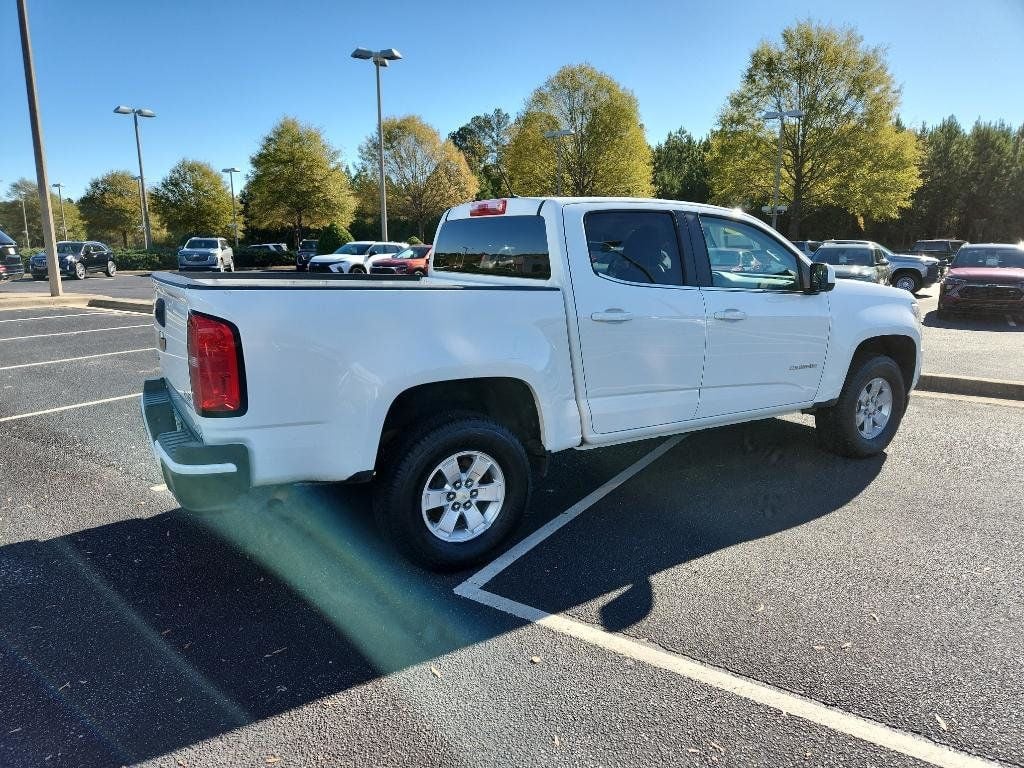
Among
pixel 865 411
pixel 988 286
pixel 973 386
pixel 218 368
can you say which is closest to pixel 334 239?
pixel 988 286

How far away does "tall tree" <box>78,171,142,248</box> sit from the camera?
57.0 m

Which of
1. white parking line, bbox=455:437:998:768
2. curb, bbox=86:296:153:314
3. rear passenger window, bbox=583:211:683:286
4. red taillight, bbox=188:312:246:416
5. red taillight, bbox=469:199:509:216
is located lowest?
white parking line, bbox=455:437:998:768

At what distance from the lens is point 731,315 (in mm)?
4383

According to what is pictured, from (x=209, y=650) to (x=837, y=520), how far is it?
11.6 feet

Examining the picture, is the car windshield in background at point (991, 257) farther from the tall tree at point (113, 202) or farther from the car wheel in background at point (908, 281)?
the tall tree at point (113, 202)

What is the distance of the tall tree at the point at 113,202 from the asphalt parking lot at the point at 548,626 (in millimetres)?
61422

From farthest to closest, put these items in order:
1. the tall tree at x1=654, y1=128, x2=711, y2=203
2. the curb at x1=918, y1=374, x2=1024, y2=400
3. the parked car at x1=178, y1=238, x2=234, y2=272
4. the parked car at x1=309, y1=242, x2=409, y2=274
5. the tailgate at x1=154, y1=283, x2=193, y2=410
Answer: the tall tree at x1=654, y1=128, x2=711, y2=203, the parked car at x1=178, y1=238, x2=234, y2=272, the parked car at x1=309, y1=242, x2=409, y2=274, the curb at x1=918, y1=374, x2=1024, y2=400, the tailgate at x1=154, y1=283, x2=193, y2=410

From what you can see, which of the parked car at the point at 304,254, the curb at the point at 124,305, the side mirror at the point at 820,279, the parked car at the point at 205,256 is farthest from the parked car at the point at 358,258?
the side mirror at the point at 820,279

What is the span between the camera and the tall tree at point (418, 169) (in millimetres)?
48312

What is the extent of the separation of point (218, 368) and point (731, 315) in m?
3.04

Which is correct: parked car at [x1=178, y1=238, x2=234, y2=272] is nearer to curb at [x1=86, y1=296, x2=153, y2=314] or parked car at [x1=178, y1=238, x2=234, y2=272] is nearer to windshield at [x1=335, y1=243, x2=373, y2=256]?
windshield at [x1=335, y1=243, x2=373, y2=256]

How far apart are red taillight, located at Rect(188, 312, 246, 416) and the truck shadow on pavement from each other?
63cm

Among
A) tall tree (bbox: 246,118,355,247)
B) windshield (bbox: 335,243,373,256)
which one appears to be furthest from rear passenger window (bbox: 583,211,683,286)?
tall tree (bbox: 246,118,355,247)

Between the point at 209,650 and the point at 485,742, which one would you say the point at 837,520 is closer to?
the point at 485,742
